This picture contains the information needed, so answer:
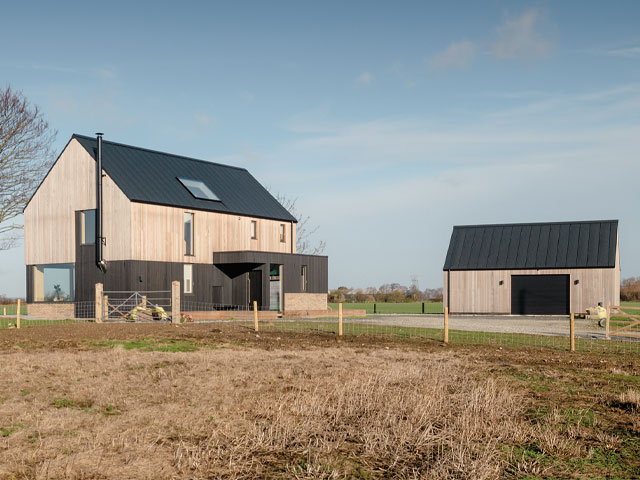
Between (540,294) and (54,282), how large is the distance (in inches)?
1054

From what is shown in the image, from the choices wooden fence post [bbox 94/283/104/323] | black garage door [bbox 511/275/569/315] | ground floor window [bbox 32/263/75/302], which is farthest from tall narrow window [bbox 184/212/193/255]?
black garage door [bbox 511/275/569/315]

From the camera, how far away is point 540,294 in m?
41.2

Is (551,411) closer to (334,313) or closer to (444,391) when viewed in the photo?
(444,391)

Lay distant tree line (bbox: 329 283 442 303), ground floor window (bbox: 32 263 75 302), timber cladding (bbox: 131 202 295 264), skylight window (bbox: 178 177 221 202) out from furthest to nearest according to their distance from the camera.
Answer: distant tree line (bbox: 329 283 442 303) < skylight window (bbox: 178 177 221 202) < ground floor window (bbox: 32 263 75 302) < timber cladding (bbox: 131 202 295 264)

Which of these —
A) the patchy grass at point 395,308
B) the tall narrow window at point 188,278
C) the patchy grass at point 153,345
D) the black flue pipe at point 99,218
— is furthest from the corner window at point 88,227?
the patchy grass at point 395,308

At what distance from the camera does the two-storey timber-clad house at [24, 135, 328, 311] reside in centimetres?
3316

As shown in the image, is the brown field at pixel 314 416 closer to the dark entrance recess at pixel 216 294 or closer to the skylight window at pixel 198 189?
the dark entrance recess at pixel 216 294

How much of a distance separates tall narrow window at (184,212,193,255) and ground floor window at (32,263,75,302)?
560 centimetres

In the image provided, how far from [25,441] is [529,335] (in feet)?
59.2

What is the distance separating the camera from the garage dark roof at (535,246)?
40.8 meters

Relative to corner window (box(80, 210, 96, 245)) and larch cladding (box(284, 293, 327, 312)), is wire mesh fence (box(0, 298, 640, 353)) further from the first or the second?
corner window (box(80, 210, 96, 245))

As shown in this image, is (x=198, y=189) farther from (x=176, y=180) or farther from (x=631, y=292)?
(x=631, y=292)

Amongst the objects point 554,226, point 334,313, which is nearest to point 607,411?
point 334,313

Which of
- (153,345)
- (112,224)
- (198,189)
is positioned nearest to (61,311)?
(112,224)
